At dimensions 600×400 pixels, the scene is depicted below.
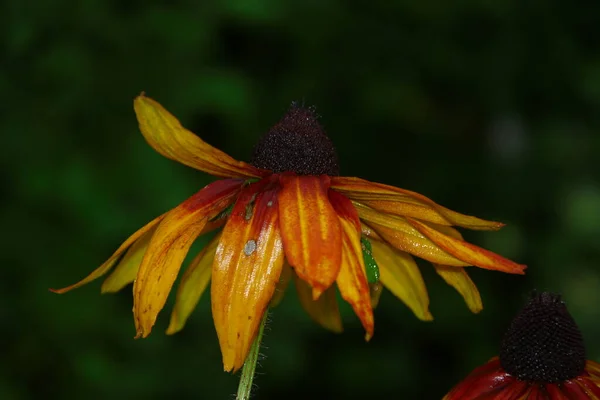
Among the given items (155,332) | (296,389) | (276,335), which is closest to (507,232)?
A: (296,389)

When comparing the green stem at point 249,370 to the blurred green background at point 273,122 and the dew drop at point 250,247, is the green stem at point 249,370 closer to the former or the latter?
the dew drop at point 250,247

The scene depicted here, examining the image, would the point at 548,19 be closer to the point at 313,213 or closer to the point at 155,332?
the point at 155,332

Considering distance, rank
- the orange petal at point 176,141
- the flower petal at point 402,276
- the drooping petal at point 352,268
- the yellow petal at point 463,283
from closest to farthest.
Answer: the drooping petal at point 352,268 → the orange petal at point 176,141 → the yellow petal at point 463,283 → the flower petal at point 402,276

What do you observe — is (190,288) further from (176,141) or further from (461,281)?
(461,281)

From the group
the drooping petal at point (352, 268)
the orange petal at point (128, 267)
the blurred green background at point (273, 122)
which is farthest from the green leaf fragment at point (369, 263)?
the blurred green background at point (273, 122)

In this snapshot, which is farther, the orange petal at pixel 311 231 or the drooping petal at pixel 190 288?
the drooping petal at pixel 190 288

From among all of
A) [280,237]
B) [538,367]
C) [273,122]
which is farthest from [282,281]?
[273,122]

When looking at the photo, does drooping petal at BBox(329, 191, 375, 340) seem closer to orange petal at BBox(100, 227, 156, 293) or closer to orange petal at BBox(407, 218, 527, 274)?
orange petal at BBox(407, 218, 527, 274)
